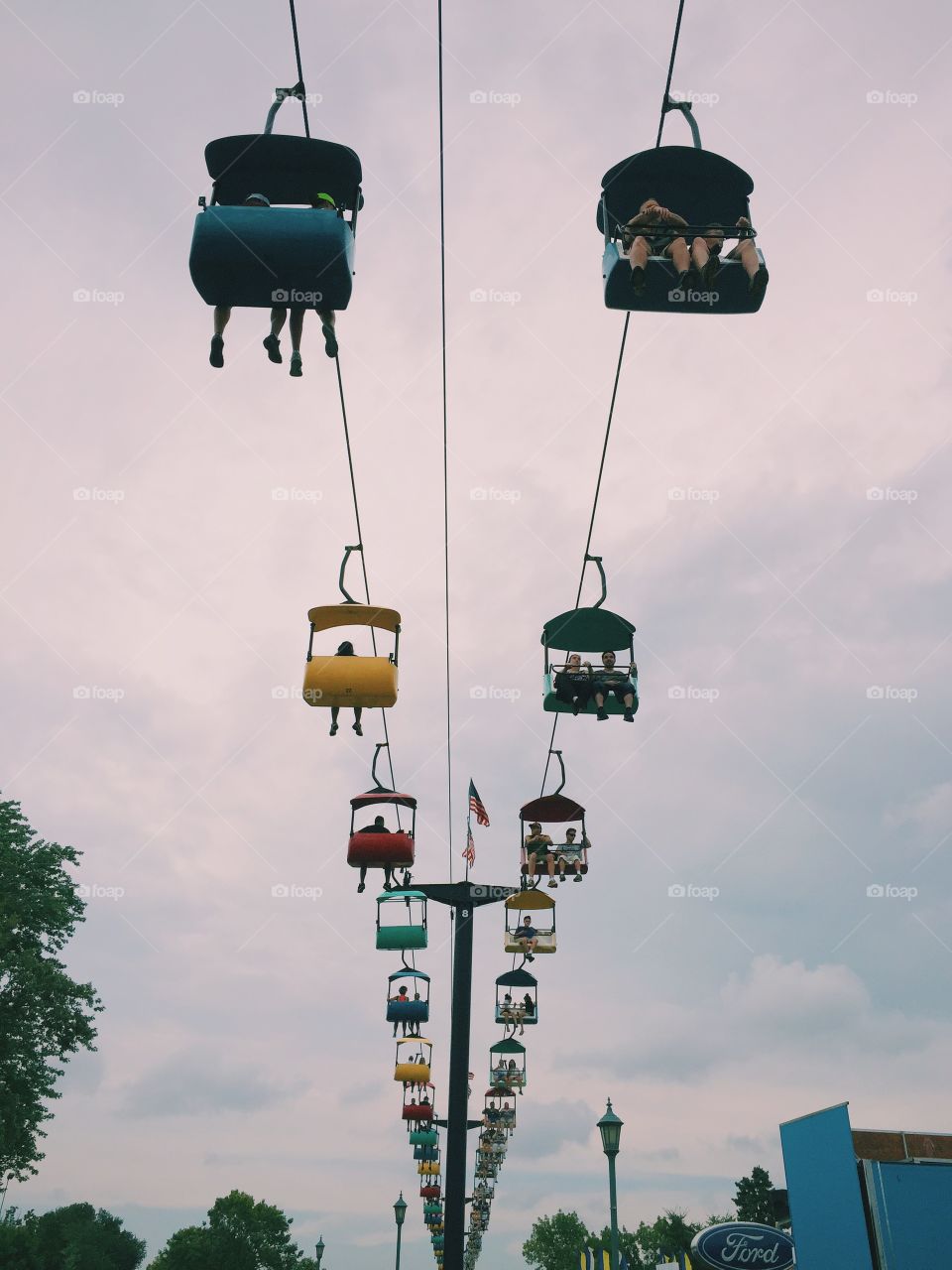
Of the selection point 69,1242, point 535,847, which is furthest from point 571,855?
point 69,1242

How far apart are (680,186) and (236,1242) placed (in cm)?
9241

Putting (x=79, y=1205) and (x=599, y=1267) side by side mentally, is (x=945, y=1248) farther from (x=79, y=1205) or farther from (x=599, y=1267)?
(x=79, y=1205)

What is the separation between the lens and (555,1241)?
10325 centimetres

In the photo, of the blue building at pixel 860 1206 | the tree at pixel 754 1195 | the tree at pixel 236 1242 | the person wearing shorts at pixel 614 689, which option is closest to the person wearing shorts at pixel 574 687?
the person wearing shorts at pixel 614 689

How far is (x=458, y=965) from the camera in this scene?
2764 cm

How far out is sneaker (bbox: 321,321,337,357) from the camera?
8.03 m

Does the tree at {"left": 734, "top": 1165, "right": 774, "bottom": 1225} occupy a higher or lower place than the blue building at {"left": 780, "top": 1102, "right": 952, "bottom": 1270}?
higher

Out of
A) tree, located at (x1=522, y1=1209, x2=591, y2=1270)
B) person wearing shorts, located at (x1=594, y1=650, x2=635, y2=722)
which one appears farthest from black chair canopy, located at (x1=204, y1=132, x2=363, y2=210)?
tree, located at (x1=522, y1=1209, x2=591, y2=1270)

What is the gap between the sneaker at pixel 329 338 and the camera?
8.03m

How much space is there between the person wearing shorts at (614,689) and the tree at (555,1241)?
10405cm

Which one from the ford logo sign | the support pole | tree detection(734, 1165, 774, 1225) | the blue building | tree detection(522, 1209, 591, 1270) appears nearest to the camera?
the ford logo sign

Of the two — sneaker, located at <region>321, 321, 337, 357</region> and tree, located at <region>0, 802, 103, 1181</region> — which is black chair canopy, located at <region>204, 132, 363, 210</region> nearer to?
sneaker, located at <region>321, 321, 337, 357</region>

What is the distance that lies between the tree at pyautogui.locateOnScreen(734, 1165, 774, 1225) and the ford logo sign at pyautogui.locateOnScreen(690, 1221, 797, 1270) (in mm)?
62434

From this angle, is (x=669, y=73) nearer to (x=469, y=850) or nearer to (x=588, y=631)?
(x=588, y=631)
